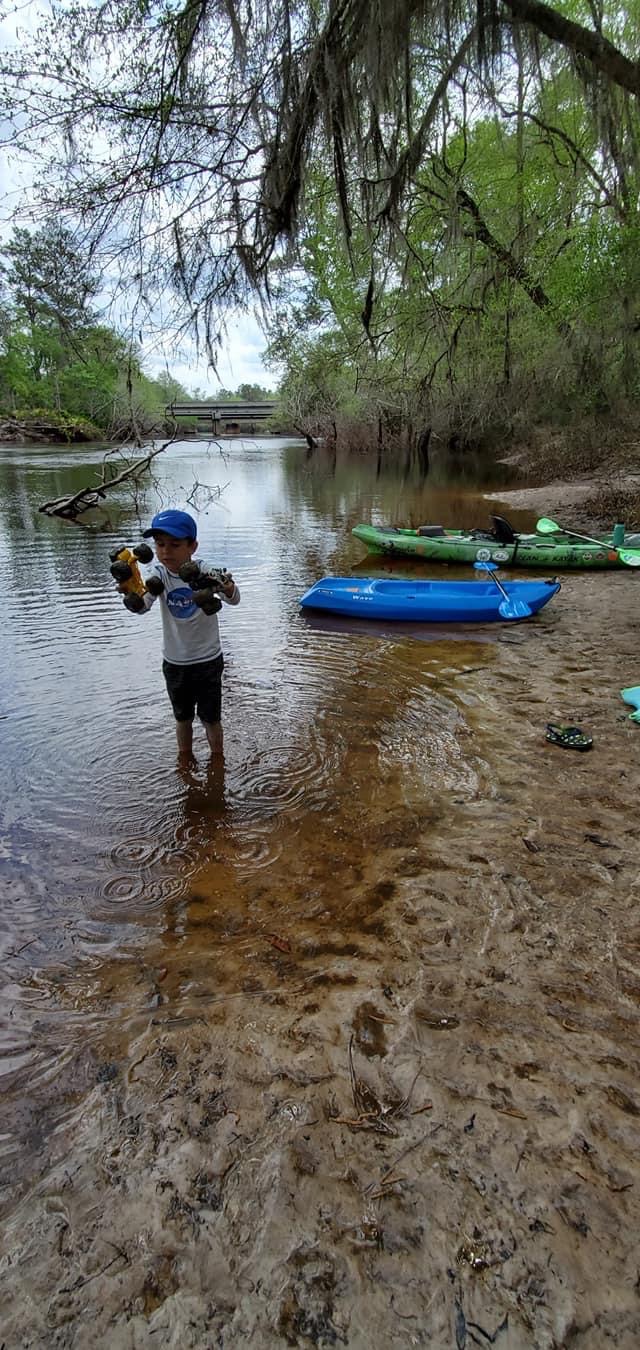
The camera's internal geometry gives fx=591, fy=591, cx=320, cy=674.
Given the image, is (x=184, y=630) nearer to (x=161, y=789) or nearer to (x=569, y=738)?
(x=161, y=789)

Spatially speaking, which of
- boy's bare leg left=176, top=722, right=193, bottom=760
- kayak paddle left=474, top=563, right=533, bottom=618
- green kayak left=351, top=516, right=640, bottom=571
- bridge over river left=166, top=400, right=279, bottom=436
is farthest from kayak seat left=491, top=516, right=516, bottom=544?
bridge over river left=166, top=400, right=279, bottom=436

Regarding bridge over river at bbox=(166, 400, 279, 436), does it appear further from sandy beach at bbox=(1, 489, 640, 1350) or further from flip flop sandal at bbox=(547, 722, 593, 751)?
sandy beach at bbox=(1, 489, 640, 1350)

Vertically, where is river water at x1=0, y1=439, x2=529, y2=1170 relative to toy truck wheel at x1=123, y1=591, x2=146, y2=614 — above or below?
below

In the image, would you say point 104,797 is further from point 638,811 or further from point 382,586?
point 382,586

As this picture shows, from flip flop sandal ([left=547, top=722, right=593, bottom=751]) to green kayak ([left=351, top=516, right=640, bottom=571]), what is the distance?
560 centimetres

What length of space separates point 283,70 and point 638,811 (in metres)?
5.56

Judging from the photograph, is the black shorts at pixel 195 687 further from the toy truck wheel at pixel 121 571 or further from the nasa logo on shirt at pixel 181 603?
the toy truck wheel at pixel 121 571

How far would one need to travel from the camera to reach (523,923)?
104 inches

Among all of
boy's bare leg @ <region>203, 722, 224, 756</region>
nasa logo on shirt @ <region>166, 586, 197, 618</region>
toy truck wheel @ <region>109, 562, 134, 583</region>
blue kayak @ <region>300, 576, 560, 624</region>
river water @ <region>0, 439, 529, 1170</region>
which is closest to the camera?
river water @ <region>0, 439, 529, 1170</region>

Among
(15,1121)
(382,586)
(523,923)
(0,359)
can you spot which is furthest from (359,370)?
(0,359)

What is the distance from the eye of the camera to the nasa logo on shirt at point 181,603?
3.64 meters

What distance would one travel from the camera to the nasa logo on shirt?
11.9ft

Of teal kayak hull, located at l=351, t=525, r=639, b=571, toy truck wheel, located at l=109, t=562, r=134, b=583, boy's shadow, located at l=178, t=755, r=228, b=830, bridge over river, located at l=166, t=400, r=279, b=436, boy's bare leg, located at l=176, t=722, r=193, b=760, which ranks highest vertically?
bridge over river, located at l=166, t=400, r=279, b=436

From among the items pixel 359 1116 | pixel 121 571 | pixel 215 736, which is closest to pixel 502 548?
pixel 215 736
